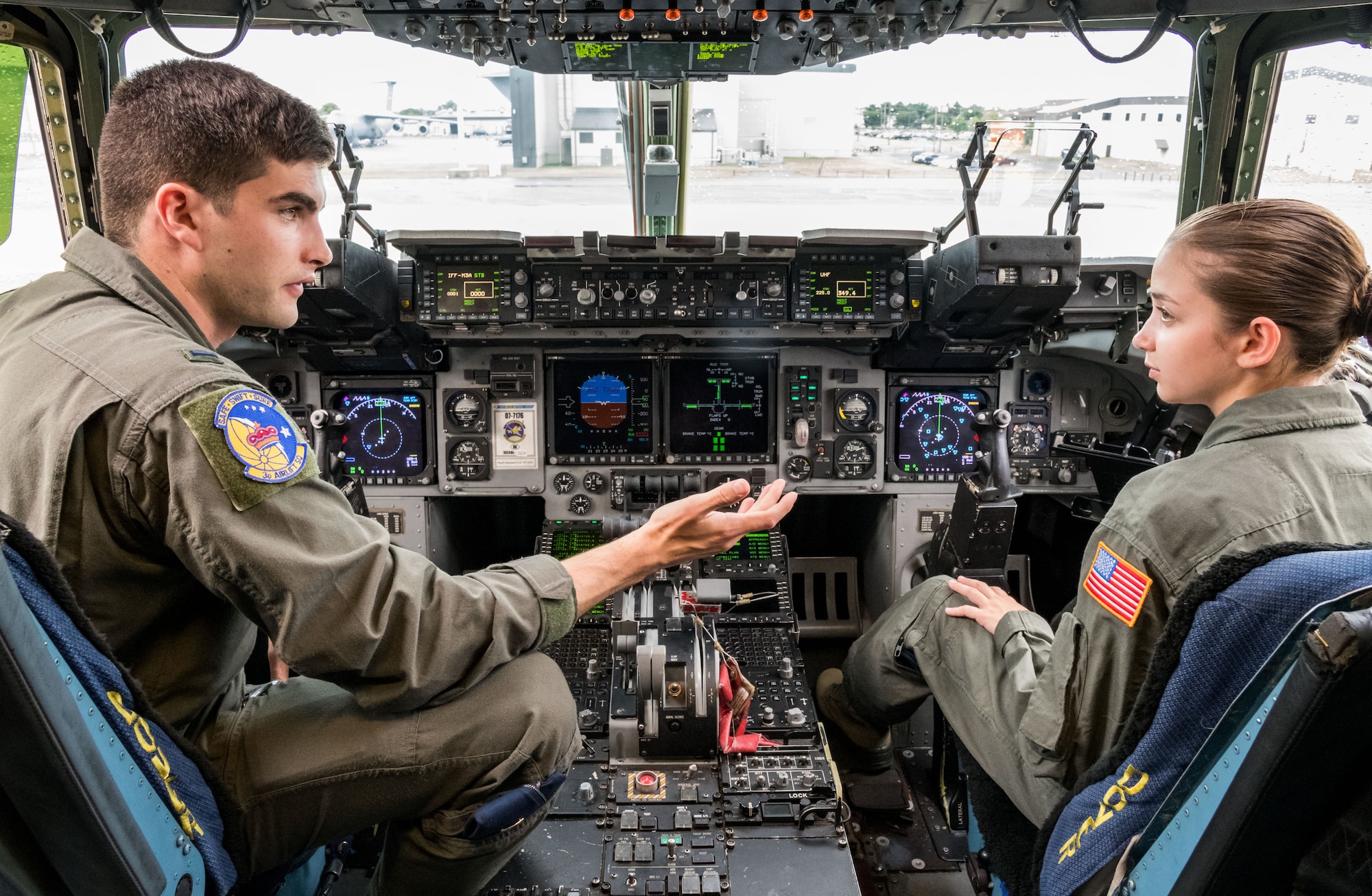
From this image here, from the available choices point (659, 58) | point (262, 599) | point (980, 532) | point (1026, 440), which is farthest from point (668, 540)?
point (1026, 440)

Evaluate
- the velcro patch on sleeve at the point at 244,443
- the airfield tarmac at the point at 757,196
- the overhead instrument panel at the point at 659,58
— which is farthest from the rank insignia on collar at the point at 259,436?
the airfield tarmac at the point at 757,196

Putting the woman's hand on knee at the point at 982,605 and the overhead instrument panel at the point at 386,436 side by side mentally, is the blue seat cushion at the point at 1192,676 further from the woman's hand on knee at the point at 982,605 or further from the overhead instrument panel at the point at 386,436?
the overhead instrument panel at the point at 386,436

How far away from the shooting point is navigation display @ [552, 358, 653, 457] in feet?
10.5

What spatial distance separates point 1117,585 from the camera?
1347mm

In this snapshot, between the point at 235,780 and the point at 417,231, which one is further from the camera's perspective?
the point at 417,231

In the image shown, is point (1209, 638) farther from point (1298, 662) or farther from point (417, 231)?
point (417, 231)

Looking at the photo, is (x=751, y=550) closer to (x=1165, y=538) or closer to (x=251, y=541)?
(x=1165, y=538)

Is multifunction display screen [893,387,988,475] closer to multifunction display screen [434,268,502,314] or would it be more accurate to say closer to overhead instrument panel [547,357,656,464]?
overhead instrument panel [547,357,656,464]

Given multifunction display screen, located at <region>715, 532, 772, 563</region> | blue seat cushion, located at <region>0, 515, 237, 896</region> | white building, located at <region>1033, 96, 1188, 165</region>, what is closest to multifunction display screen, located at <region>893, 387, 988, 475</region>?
multifunction display screen, located at <region>715, 532, 772, 563</region>

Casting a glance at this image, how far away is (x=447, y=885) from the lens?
4.74 feet

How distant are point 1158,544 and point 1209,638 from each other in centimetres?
34

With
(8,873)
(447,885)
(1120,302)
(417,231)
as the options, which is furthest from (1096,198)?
(8,873)

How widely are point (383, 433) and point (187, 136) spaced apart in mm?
1982

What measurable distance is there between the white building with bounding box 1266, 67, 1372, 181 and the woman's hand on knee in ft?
6.35
